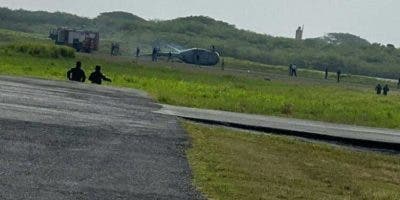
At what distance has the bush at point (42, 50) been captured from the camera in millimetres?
67188

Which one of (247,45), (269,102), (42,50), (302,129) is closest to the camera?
(302,129)

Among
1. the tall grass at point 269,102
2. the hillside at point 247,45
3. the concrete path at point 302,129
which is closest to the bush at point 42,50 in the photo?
the tall grass at point 269,102

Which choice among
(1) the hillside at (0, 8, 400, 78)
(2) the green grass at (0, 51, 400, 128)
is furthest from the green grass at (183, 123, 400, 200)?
(1) the hillside at (0, 8, 400, 78)

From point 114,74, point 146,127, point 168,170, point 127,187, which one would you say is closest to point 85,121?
point 146,127

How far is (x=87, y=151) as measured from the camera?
1500 centimetres

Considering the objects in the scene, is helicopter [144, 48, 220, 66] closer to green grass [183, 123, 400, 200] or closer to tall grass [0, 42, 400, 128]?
tall grass [0, 42, 400, 128]

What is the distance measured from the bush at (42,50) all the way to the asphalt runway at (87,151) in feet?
137

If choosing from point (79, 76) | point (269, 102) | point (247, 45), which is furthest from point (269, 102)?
point (247, 45)

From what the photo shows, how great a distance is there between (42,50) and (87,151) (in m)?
54.1

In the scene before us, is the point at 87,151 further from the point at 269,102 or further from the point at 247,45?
the point at 247,45

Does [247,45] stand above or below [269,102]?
below

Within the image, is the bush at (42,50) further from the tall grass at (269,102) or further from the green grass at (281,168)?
the green grass at (281,168)

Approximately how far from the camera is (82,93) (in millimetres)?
29578

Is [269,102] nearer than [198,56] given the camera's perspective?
Yes
